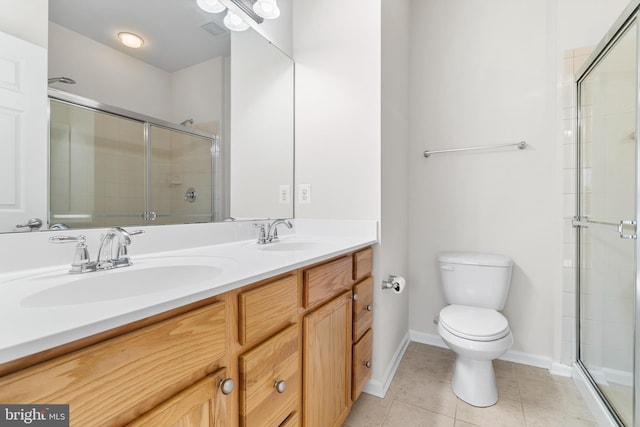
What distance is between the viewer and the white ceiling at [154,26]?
88 cm

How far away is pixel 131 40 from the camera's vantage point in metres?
1.01

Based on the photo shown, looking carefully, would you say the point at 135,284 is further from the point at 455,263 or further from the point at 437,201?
the point at 437,201

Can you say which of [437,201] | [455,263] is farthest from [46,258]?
[437,201]

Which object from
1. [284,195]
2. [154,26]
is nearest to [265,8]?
[154,26]

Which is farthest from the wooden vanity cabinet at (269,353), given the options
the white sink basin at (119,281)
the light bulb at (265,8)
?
the light bulb at (265,8)

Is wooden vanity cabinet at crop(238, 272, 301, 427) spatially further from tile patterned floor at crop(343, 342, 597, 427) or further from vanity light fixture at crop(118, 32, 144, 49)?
vanity light fixture at crop(118, 32, 144, 49)

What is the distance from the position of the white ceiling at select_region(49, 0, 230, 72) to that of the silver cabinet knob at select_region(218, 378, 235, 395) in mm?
1026

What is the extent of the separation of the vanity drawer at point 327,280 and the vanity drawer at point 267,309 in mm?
65

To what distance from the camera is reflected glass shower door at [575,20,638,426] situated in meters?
1.18

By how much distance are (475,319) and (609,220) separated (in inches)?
30.3

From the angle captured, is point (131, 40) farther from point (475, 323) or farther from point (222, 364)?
point (475, 323)

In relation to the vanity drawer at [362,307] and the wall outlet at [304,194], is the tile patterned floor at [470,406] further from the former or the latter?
the wall outlet at [304,194]

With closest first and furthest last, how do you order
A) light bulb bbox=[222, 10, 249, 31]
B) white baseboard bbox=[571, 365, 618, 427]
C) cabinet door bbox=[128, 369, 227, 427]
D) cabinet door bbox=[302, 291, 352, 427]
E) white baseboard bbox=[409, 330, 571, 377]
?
cabinet door bbox=[128, 369, 227, 427], cabinet door bbox=[302, 291, 352, 427], white baseboard bbox=[571, 365, 618, 427], light bulb bbox=[222, 10, 249, 31], white baseboard bbox=[409, 330, 571, 377]

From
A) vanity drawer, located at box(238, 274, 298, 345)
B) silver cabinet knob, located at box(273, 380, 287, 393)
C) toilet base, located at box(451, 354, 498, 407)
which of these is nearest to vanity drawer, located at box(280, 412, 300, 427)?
silver cabinet knob, located at box(273, 380, 287, 393)
